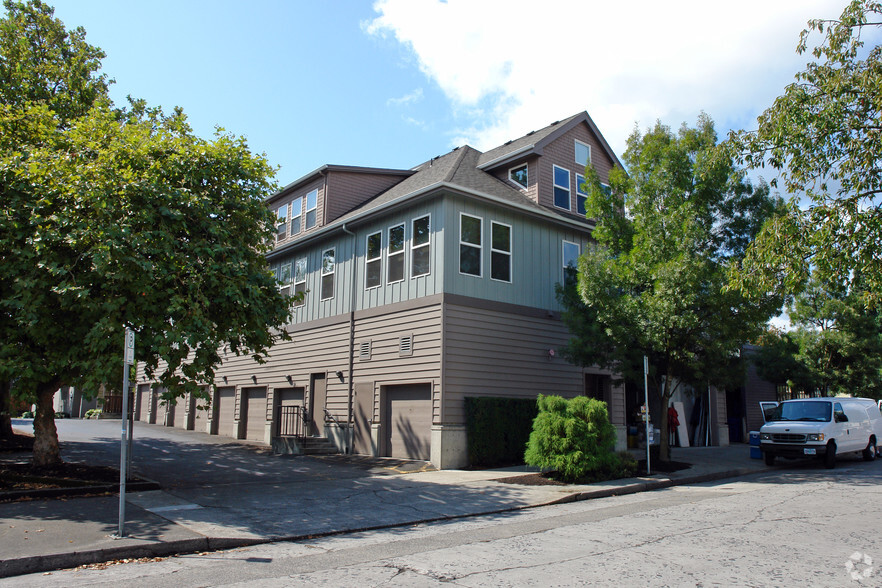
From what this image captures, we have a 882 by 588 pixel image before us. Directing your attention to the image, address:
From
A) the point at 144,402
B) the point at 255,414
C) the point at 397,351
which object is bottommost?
the point at 255,414

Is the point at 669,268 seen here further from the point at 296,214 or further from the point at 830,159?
the point at 296,214

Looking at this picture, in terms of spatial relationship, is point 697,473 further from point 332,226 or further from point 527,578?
point 332,226

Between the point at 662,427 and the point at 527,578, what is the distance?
37.9 feet

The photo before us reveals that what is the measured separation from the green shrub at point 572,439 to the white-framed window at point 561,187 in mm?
8798

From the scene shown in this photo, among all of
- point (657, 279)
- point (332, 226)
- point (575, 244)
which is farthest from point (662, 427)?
point (332, 226)

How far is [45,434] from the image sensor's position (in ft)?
41.4

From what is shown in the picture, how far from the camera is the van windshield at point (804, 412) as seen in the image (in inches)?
701

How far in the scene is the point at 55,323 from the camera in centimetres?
1084

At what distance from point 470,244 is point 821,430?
34.6 ft

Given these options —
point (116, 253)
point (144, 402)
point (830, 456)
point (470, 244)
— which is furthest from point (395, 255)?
point (144, 402)

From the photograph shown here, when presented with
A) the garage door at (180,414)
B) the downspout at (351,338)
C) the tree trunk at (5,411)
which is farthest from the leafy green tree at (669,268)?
the garage door at (180,414)

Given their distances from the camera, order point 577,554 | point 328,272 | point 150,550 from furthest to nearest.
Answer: point 328,272
point 150,550
point 577,554

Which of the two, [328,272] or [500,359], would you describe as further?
[328,272]

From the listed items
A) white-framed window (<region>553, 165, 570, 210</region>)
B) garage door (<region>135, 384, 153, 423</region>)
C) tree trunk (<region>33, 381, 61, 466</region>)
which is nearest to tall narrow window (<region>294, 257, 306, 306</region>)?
white-framed window (<region>553, 165, 570, 210</region>)
